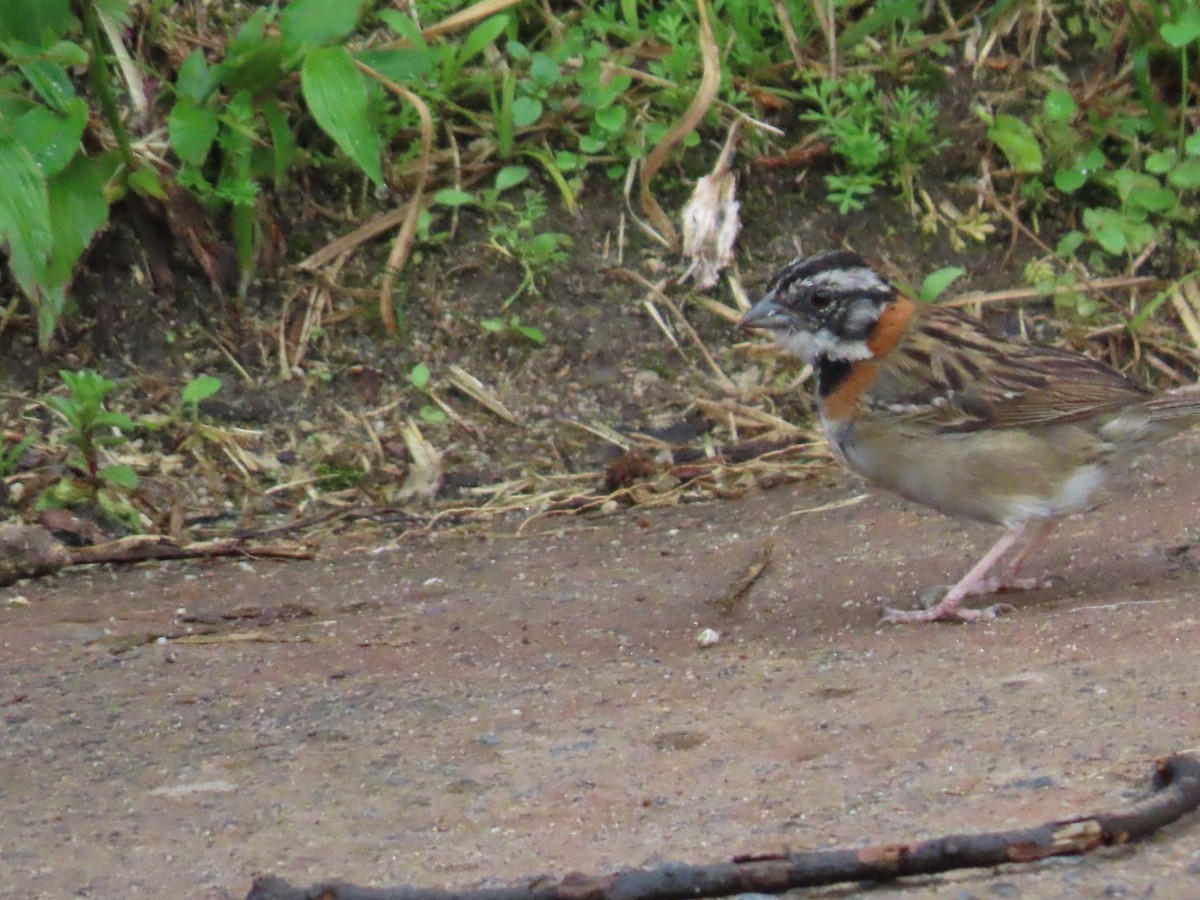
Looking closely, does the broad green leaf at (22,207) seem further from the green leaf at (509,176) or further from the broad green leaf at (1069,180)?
the broad green leaf at (1069,180)

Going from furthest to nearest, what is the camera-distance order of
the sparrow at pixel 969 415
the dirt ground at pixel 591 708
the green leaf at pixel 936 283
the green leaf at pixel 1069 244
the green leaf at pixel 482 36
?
the green leaf at pixel 1069 244
the green leaf at pixel 482 36
the green leaf at pixel 936 283
the sparrow at pixel 969 415
the dirt ground at pixel 591 708

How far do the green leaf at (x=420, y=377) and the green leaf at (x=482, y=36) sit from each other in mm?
1379

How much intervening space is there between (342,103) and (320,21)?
1.64 feet

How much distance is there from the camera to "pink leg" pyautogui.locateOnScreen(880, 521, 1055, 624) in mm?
4711

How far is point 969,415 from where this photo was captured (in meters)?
5.06

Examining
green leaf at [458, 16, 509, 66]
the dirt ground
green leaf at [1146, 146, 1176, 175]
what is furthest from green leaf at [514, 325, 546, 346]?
green leaf at [1146, 146, 1176, 175]

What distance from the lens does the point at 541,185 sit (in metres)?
7.47

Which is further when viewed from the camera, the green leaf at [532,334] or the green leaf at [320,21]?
the green leaf at [532,334]

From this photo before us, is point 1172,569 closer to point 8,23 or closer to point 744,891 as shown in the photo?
point 744,891

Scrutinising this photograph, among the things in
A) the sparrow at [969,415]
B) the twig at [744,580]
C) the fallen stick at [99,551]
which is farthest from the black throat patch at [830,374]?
the fallen stick at [99,551]

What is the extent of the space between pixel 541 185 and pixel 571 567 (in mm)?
2451

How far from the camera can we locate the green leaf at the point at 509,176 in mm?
7246

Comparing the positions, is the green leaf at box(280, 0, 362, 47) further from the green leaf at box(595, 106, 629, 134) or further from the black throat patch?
the black throat patch

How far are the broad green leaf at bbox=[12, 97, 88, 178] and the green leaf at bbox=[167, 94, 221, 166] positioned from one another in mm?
497
